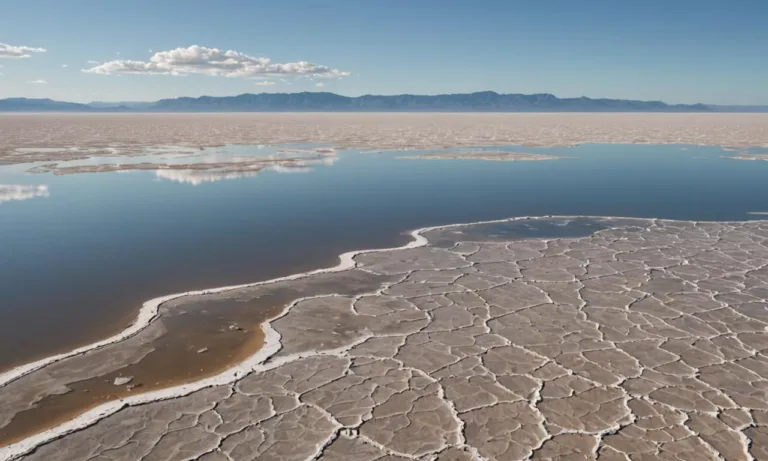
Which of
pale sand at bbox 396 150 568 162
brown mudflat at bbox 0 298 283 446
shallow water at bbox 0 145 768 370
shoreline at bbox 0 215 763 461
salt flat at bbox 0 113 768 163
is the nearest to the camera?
shoreline at bbox 0 215 763 461

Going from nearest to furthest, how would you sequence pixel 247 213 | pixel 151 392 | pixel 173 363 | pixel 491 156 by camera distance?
pixel 151 392 < pixel 173 363 < pixel 247 213 < pixel 491 156

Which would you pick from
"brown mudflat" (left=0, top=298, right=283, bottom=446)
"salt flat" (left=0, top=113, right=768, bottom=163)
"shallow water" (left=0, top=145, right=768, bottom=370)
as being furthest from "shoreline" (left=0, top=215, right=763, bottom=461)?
"salt flat" (left=0, top=113, right=768, bottom=163)

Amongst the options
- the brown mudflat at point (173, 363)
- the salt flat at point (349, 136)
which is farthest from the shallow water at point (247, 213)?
the salt flat at point (349, 136)

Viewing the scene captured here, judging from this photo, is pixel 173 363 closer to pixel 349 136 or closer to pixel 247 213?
pixel 247 213

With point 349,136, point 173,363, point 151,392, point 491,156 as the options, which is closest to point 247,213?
point 173,363

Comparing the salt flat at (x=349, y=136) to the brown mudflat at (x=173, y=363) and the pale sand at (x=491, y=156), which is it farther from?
the brown mudflat at (x=173, y=363)

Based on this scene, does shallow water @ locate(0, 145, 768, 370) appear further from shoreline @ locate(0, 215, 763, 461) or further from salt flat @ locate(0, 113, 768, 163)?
salt flat @ locate(0, 113, 768, 163)

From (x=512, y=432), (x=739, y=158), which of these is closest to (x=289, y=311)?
(x=512, y=432)

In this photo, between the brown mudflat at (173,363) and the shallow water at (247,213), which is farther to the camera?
the shallow water at (247,213)

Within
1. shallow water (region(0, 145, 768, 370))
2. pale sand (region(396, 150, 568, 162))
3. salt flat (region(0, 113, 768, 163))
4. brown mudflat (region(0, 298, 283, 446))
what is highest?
brown mudflat (region(0, 298, 283, 446))

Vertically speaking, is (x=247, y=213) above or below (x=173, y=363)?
below
